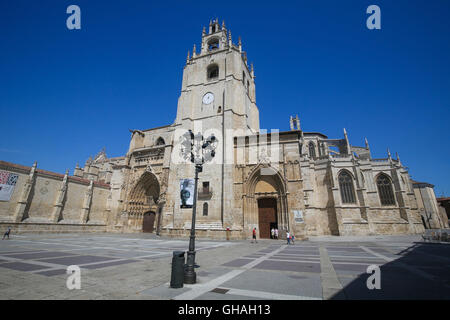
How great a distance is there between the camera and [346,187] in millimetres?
28891

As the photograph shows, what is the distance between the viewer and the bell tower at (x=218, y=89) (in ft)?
78.8

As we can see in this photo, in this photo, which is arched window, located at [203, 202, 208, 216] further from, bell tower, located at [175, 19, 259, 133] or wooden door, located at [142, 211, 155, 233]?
wooden door, located at [142, 211, 155, 233]

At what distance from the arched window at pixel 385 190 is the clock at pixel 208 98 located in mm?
27292

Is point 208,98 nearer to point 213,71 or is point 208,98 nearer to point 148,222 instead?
point 213,71

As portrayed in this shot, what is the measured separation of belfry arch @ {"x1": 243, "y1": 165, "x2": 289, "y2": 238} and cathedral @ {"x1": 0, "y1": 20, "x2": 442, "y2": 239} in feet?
0.34

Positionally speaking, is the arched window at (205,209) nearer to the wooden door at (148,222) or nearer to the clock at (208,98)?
the wooden door at (148,222)

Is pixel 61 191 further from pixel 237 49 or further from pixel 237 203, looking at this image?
pixel 237 49

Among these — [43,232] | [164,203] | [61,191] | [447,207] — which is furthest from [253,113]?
[447,207]

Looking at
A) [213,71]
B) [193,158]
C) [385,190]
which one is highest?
[213,71]

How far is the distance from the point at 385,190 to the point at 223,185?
82.2 ft

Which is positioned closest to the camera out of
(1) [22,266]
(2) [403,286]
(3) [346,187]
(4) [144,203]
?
(2) [403,286]

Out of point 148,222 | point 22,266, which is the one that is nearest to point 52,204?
point 148,222
